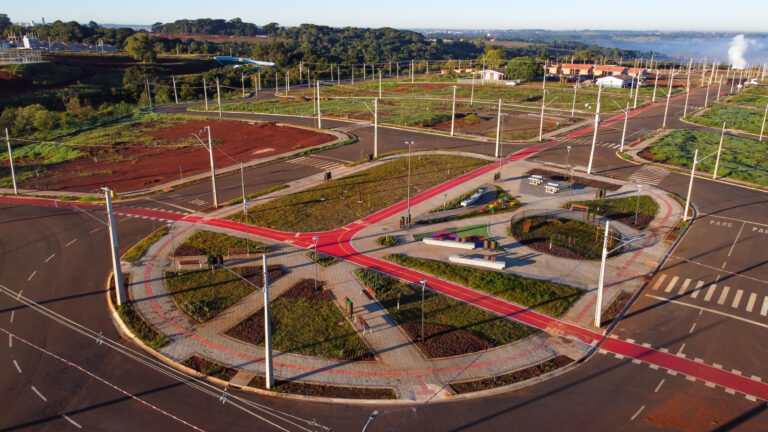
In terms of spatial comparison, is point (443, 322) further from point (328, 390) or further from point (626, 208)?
point (626, 208)

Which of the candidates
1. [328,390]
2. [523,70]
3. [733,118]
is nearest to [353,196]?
[328,390]

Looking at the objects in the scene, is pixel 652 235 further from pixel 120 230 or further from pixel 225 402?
pixel 120 230

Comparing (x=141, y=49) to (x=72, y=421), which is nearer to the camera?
(x=72, y=421)

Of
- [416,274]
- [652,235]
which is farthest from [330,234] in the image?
[652,235]

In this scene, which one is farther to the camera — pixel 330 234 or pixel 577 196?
pixel 577 196

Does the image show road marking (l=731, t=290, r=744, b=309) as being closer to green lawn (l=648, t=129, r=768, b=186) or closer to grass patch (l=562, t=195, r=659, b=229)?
grass patch (l=562, t=195, r=659, b=229)

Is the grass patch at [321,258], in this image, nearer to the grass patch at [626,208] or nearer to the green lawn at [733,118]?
the grass patch at [626,208]
